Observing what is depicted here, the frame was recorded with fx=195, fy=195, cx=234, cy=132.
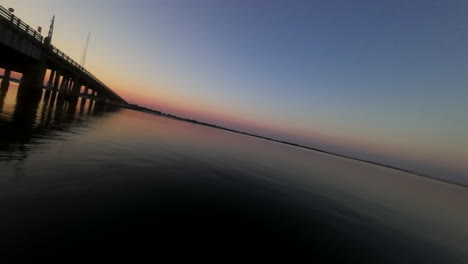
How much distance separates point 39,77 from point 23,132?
111 ft

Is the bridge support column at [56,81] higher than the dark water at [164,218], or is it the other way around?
the bridge support column at [56,81]

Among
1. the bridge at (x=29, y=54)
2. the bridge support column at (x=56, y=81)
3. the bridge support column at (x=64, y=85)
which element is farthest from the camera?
the bridge support column at (x=64, y=85)

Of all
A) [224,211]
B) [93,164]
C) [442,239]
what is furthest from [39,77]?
[442,239]

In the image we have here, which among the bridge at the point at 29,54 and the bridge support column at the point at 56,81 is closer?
the bridge at the point at 29,54

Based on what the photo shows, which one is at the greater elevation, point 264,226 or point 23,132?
point 23,132

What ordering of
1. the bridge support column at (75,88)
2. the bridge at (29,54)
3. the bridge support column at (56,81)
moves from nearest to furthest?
the bridge at (29,54), the bridge support column at (56,81), the bridge support column at (75,88)

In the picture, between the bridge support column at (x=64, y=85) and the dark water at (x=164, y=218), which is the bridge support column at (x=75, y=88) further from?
the dark water at (x=164, y=218)

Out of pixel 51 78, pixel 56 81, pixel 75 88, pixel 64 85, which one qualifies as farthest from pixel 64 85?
pixel 56 81

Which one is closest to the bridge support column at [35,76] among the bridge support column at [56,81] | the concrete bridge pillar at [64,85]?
the bridge support column at [56,81]

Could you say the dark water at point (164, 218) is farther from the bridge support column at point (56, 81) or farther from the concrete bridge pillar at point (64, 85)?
the concrete bridge pillar at point (64, 85)

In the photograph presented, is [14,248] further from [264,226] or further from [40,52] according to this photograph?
[40,52]

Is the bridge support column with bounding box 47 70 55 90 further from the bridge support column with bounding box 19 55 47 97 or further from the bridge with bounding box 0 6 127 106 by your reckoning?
the bridge support column with bounding box 19 55 47 97

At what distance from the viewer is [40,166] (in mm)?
7793

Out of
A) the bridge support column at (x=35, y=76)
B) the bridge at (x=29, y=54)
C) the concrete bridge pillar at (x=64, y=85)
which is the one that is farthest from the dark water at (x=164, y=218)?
the concrete bridge pillar at (x=64, y=85)
